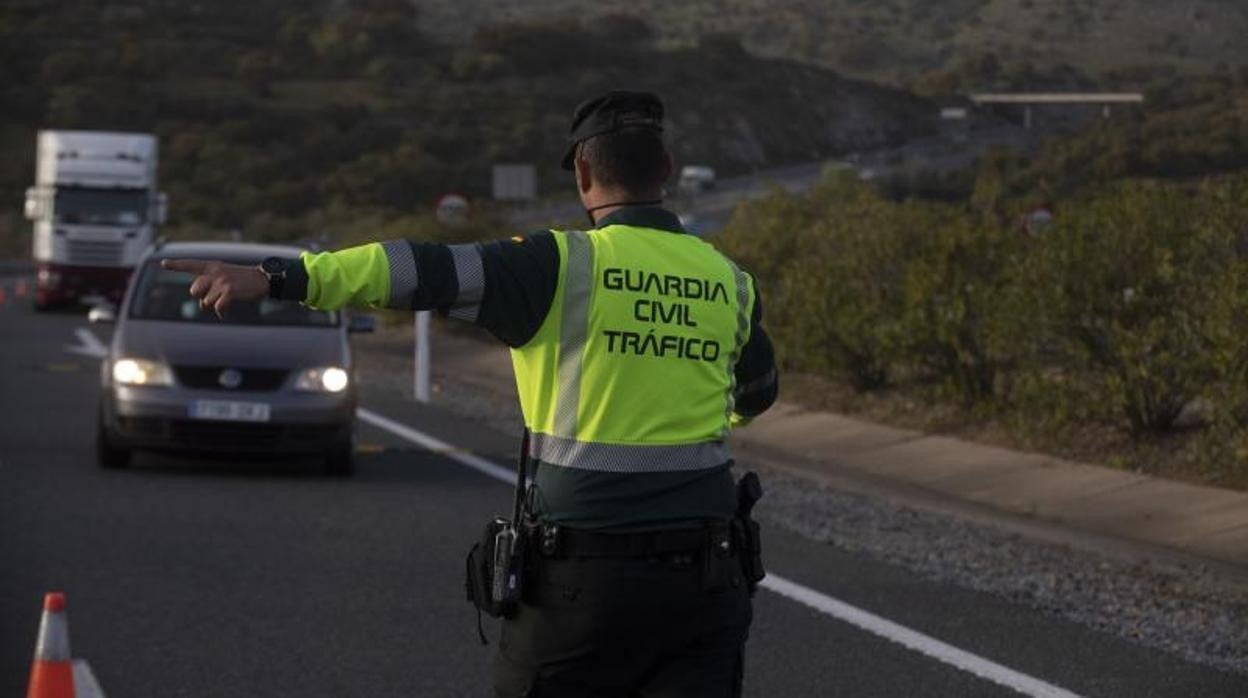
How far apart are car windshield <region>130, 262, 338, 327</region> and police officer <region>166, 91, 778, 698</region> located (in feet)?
39.5

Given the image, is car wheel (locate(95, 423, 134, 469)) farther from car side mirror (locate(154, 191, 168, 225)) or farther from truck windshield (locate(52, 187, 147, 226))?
car side mirror (locate(154, 191, 168, 225))

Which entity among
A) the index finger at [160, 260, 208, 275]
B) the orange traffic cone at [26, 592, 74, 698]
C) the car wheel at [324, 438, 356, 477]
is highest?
the index finger at [160, 260, 208, 275]

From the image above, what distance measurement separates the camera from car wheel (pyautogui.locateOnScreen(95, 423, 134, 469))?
1614 cm

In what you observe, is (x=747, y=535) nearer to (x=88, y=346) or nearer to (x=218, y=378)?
(x=218, y=378)

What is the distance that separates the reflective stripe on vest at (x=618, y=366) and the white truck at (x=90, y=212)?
3876 cm

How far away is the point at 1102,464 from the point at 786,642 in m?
6.99

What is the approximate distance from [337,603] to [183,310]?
265 inches

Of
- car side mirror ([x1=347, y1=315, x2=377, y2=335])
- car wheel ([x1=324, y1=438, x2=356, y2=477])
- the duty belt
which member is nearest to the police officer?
the duty belt

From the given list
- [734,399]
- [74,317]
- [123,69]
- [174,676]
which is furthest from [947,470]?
[123,69]

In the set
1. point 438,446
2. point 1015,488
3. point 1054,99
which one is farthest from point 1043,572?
point 1054,99

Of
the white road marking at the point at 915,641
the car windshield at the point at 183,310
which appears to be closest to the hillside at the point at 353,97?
the car windshield at the point at 183,310

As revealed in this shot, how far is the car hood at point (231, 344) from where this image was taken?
16375 millimetres

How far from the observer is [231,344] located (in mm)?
16562

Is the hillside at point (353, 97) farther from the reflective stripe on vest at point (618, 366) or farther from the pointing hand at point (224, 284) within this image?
the pointing hand at point (224, 284)
